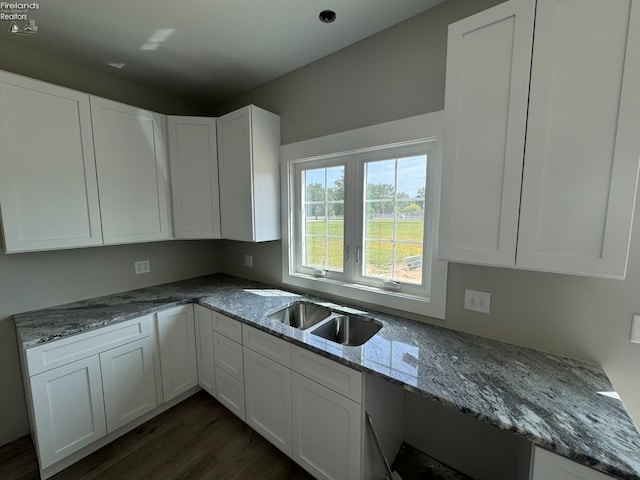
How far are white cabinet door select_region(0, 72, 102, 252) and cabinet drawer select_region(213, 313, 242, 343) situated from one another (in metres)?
1.00

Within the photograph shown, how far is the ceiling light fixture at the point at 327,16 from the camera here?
1455 mm

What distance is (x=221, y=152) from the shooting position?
87.0 inches

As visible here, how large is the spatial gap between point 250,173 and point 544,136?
A: 175cm

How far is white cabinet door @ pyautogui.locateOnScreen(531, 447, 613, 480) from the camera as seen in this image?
2.47 feet

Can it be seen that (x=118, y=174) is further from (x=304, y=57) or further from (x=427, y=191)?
(x=427, y=191)

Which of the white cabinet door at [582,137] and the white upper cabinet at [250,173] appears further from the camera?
the white upper cabinet at [250,173]

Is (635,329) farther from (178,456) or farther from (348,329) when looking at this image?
(178,456)

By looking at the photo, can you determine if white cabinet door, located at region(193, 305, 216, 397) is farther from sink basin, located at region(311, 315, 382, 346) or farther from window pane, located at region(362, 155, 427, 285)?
window pane, located at region(362, 155, 427, 285)

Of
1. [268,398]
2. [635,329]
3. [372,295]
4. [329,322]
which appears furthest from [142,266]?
[635,329]

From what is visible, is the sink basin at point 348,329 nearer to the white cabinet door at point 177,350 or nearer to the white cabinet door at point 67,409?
the white cabinet door at point 177,350

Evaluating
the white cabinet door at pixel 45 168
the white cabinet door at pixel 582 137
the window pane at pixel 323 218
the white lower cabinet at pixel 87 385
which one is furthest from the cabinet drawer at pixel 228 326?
the white cabinet door at pixel 582 137

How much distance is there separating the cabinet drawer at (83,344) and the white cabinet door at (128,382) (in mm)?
55

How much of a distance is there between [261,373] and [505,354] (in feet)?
4.49

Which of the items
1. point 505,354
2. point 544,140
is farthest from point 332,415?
point 544,140
